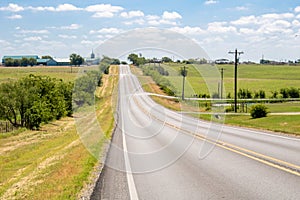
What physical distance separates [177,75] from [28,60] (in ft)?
500

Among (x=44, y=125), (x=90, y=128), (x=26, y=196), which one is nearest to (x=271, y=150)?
(x=90, y=128)

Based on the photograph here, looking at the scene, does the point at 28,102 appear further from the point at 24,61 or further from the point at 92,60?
the point at 24,61

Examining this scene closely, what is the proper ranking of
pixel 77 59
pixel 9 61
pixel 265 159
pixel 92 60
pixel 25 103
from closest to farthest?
pixel 265 159 → pixel 92 60 → pixel 77 59 → pixel 25 103 → pixel 9 61

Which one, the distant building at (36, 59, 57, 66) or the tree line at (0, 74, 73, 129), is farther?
the distant building at (36, 59, 57, 66)

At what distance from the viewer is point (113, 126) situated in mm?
30672

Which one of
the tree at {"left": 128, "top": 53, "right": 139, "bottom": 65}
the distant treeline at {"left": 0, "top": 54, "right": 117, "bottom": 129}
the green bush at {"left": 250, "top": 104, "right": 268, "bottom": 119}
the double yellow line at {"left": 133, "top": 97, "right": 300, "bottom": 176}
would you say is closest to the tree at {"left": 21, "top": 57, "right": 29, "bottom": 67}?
the distant treeline at {"left": 0, "top": 54, "right": 117, "bottom": 129}

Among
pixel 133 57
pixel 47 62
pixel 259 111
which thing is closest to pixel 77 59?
pixel 133 57

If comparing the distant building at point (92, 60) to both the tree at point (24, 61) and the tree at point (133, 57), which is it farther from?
the tree at point (24, 61)

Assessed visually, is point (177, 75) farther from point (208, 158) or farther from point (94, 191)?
point (94, 191)

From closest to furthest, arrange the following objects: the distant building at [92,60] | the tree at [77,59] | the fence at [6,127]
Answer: the distant building at [92,60], the tree at [77,59], the fence at [6,127]

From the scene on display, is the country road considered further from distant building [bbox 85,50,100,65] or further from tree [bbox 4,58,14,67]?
tree [bbox 4,58,14,67]

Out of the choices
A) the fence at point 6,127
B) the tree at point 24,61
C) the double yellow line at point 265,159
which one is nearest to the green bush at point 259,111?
the double yellow line at point 265,159

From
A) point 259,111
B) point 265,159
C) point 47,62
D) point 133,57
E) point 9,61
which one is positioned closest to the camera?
point 265,159

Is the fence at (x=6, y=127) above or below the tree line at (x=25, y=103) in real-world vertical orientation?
below
